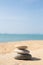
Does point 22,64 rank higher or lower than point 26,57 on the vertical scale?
lower

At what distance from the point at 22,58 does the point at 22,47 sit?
26.9 inches

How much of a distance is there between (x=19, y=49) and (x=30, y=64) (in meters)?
2.12

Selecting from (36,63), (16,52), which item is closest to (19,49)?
(16,52)

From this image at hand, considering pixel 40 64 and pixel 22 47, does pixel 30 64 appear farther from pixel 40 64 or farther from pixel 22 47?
pixel 22 47

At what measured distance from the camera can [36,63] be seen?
9.86 metres

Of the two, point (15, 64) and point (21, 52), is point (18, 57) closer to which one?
point (21, 52)

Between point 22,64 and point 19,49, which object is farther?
point 19,49

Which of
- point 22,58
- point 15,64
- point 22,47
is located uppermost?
point 22,47

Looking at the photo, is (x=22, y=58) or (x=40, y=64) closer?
(x=40, y=64)

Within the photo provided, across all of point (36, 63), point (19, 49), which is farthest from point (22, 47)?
point (36, 63)

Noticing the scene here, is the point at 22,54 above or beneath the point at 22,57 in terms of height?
above

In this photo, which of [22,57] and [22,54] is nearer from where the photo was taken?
[22,57]

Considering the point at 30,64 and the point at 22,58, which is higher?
the point at 22,58

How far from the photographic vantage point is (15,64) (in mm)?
9375
